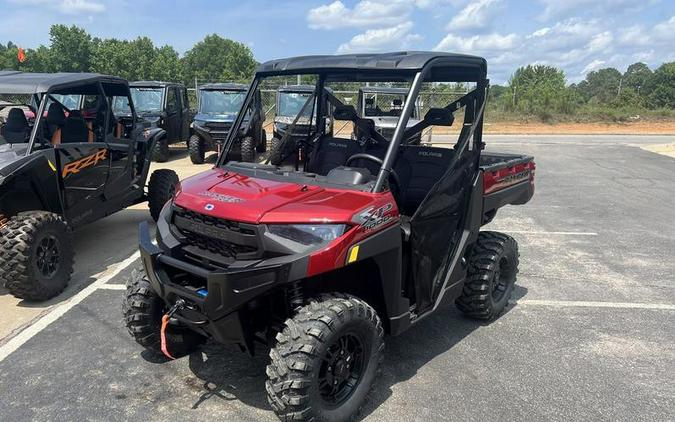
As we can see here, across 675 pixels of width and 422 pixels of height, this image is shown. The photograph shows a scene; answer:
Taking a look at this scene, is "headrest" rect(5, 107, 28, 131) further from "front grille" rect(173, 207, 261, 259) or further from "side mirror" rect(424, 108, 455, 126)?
"side mirror" rect(424, 108, 455, 126)

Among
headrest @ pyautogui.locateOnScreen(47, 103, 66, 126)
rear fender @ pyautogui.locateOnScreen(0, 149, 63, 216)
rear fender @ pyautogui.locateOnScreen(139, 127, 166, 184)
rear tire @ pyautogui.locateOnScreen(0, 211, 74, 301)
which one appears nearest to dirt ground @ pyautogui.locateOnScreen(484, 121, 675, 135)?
rear fender @ pyautogui.locateOnScreen(139, 127, 166, 184)

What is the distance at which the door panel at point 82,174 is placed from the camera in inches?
221

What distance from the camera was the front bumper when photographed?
A: 8.66 ft

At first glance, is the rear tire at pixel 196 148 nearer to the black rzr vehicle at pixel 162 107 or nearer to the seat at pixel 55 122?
the black rzr vehicle at pixel 162 107

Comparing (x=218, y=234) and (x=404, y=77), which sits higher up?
(x=404, y=77)

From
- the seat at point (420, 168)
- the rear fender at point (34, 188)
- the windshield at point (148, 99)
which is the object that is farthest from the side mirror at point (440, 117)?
the windshield at point (148, 99)

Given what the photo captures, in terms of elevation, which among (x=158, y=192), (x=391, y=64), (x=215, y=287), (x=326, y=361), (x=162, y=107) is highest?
(x=391, y=64)

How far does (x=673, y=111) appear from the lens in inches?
1468

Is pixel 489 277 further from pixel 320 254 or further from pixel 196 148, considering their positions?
pixel 196 148

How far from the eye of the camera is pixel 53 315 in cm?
451

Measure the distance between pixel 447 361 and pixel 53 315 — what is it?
331cm

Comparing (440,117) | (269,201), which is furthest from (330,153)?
(269,201)

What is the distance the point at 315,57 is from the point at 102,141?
12.8 ft

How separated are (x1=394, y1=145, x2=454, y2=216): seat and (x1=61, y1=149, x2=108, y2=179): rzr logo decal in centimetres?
362
